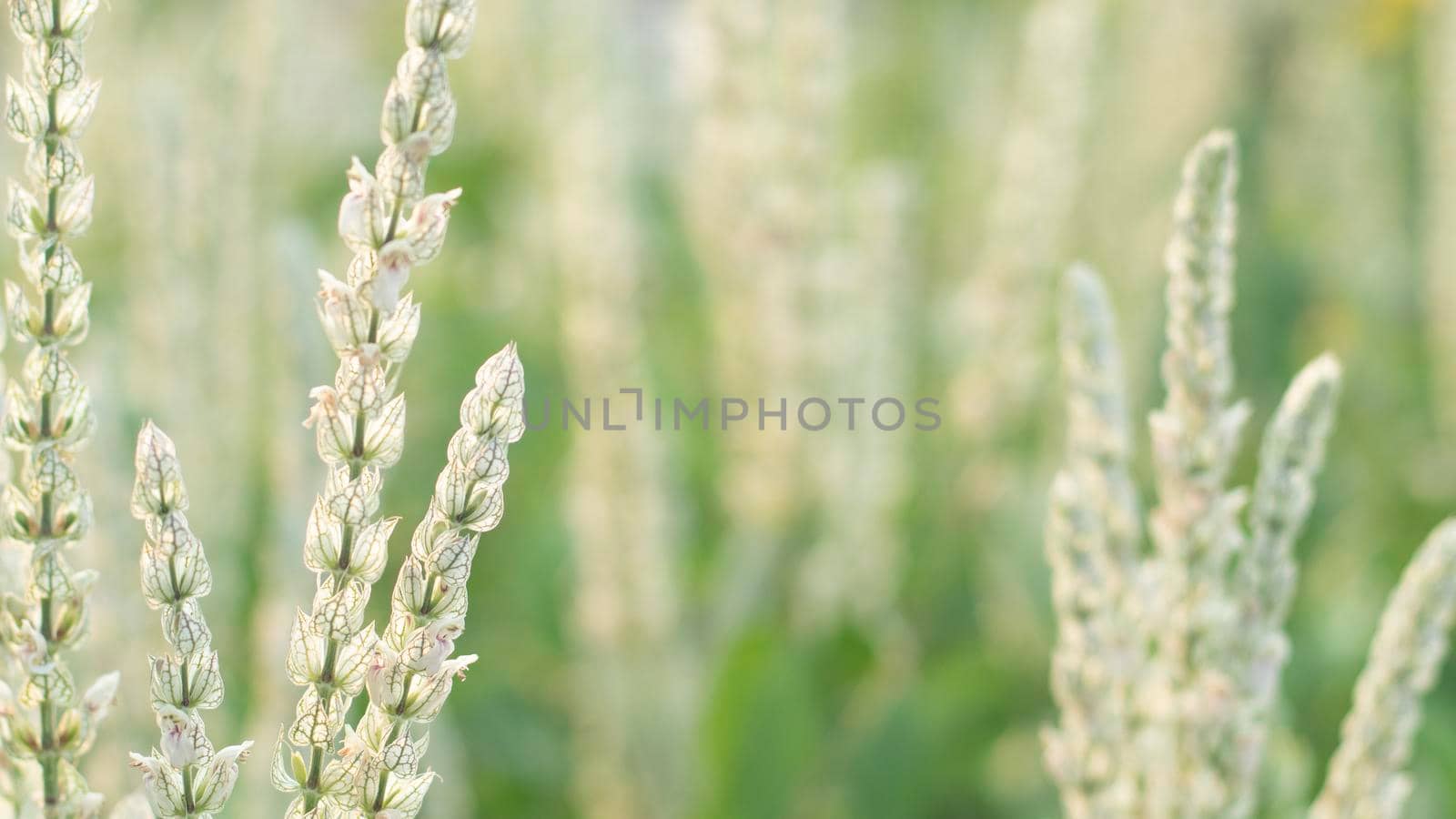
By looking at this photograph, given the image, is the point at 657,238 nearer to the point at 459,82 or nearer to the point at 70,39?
the point at 459,82

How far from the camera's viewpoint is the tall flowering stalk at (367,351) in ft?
0.81

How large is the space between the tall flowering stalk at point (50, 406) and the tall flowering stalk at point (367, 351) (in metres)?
0.05

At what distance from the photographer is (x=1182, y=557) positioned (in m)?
0.39

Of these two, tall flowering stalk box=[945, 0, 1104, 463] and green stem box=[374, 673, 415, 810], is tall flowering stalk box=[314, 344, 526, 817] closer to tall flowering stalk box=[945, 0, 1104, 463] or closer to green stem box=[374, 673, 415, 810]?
green stem box=[374, 673, 415, 810]

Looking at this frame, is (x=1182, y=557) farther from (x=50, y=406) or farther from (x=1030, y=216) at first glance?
(x=1030, y=216)

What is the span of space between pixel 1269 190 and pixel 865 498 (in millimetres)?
999

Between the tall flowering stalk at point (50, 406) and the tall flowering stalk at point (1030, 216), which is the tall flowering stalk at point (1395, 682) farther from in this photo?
the tall flowering stalk at point (1030, 216)

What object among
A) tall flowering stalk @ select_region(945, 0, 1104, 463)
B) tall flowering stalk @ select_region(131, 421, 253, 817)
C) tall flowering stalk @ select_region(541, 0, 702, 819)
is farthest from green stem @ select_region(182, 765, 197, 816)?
tall flowering stalk @ select_region(945, 0, 1104, 463)

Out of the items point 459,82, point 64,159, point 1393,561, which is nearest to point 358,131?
point 459,82

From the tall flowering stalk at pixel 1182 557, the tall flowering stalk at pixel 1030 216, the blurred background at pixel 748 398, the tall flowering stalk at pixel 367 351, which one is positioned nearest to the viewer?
the tall flowering stalk at pixel 367 351

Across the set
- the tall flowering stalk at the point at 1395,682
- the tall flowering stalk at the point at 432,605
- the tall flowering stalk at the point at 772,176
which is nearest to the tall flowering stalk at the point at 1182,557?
the tall flowering stalk at the point at 1395,682

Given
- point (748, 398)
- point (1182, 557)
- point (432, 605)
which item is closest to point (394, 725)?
point (432, 605)

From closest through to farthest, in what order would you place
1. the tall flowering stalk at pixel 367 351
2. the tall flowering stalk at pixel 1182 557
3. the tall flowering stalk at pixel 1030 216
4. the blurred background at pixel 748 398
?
the tall flowering stalk at pixel 367 351
the tall flowering stalk at pixel 1182 557
the blurred background at pixel 748 398
the tall flowering stalk at pixel 1030 216

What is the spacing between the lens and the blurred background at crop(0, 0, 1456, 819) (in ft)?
2.46
